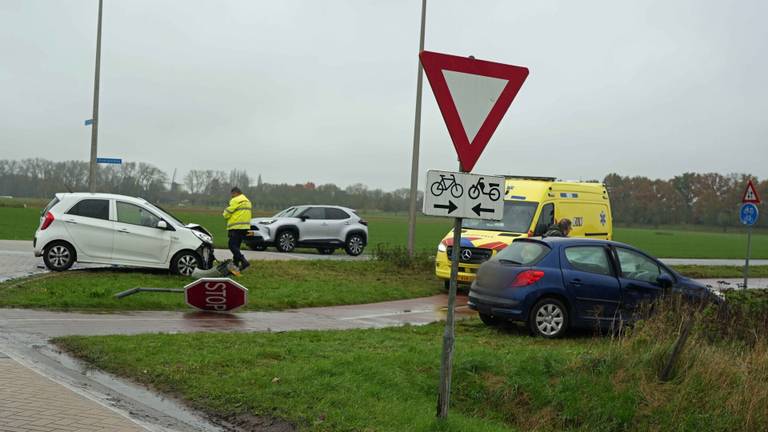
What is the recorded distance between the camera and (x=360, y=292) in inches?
634

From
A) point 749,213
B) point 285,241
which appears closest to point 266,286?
point 285,241

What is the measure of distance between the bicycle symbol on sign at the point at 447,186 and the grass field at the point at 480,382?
1866mm

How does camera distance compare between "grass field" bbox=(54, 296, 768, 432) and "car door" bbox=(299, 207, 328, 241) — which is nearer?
"grass field" bbox=(54, 296, 768, 432)

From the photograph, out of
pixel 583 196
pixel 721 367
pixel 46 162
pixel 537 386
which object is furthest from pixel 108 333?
pixel 46 162

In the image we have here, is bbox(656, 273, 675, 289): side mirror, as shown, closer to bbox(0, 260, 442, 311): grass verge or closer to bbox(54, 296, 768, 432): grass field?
bbox(54, 296, 768, 432): grass field

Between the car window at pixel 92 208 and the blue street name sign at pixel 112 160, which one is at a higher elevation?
the blue street name sign at pixel 112 160

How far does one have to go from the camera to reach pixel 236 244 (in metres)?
16.9

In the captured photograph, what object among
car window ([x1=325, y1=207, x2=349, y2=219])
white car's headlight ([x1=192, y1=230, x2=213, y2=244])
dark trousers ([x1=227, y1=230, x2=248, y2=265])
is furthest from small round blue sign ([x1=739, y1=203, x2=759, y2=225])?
white car's headlight ([x1=192, y1=230, x2=213, y2=244])

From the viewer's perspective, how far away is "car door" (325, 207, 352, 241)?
2802 cm

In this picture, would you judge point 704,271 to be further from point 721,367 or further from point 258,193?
point 258,193

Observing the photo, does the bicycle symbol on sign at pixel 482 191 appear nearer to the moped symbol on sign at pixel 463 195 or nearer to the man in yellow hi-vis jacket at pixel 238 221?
the moped symbol on sign at pixel 463 195

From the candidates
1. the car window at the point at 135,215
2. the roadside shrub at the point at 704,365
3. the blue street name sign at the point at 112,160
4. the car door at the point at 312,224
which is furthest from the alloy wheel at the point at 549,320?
the car door at the point at 312,224

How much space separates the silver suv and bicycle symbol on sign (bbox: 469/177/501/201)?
21241 millimetres

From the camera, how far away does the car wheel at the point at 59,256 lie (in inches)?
615
